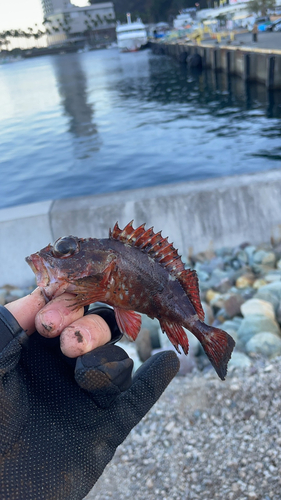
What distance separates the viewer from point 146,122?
91.3ft

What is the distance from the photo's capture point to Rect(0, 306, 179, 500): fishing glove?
258cm

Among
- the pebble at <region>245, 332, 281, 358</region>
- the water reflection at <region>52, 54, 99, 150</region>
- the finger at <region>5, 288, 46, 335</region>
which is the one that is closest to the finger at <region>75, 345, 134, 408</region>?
the finger at <region>5, 288, 46, 335</region>

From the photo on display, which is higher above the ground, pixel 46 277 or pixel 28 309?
pixel 46 277

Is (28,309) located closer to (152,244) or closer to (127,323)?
(127,323)

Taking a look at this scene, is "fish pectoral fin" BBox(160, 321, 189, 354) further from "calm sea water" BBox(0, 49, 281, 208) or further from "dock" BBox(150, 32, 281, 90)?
"dock" BBox(150, 32, 281, 90)

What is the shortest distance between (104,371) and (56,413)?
22.6 inches

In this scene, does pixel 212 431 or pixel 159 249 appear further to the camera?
pixel 212 431

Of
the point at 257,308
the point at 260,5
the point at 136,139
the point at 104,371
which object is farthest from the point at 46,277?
the point at 260,5

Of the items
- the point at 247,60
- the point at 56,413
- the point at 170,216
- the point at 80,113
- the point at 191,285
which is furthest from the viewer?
the point at 80,113

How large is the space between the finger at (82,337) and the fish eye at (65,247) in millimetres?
479

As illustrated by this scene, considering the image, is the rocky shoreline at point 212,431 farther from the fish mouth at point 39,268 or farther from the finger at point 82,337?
the fish mouth at point 39,268

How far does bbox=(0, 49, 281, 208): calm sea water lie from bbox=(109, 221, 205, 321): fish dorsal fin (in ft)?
46.9

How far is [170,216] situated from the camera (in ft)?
30.2

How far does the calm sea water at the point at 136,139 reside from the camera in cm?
1819
